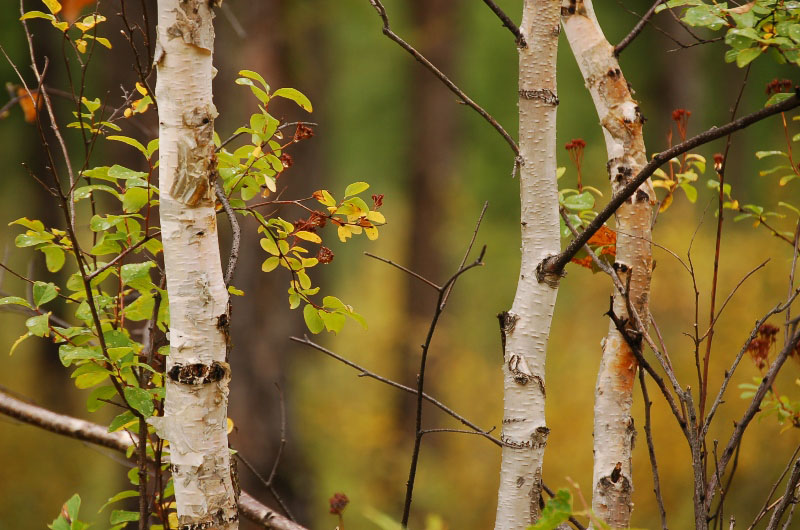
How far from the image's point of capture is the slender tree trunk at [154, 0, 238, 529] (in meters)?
1.39

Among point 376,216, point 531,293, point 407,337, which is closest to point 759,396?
point 531,293

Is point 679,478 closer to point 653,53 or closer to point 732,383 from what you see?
Answer: point 732,383

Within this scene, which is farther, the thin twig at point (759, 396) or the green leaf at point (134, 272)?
the green leaf at point (134, 272)

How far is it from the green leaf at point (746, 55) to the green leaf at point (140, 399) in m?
1.41

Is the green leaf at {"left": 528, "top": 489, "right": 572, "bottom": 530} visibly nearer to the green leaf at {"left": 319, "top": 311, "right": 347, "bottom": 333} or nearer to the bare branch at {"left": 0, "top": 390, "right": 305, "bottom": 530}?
the green leaf at {"left": 319, "top": 311, "right": 347, "bottom": 333}

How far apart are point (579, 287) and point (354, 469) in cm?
328

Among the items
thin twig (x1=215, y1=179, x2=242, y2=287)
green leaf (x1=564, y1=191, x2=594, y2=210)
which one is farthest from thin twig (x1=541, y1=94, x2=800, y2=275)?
thin twig (x1=215, y1=179, x2=242, y2=287)

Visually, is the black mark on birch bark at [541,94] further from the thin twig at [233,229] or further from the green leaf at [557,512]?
the green leaf at [557,512]

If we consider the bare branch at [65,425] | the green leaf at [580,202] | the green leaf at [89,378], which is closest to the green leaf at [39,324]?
the green leaf at [89,378]

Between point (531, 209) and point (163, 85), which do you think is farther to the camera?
point (531, 209)

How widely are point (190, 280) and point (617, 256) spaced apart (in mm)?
1100

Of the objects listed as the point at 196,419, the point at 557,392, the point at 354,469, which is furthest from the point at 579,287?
the point at 196,419

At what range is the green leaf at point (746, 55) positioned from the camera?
1.38 meters

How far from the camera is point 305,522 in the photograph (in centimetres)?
500
